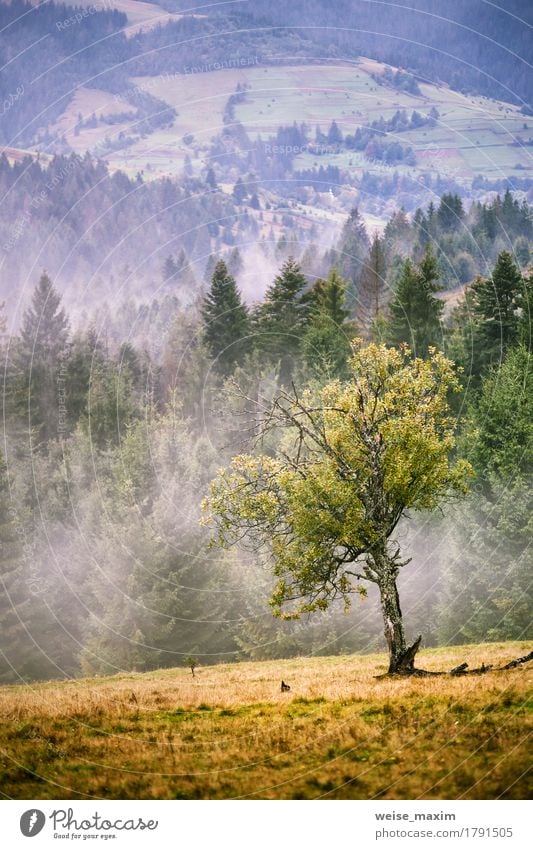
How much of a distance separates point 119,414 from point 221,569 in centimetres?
2626

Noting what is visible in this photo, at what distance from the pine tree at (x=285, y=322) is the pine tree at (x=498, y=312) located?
682 inches

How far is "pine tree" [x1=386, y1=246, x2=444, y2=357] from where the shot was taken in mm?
71500

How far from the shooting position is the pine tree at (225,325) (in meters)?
87.2

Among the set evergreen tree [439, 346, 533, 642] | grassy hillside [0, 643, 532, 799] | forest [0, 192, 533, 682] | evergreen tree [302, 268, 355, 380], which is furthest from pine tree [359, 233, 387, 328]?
grassy hillside [0, 643, 532, 799]

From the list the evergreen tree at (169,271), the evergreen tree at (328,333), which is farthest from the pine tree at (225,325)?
the evergreen tree at (169,271)

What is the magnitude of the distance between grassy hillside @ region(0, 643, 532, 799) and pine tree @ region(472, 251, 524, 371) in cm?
4623

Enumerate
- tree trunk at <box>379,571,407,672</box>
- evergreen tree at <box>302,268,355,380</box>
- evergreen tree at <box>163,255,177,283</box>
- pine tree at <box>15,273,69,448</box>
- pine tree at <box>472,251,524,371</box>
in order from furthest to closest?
evergreen tree at <box>163,255,177,283</box> → pine tree at <box>15,273,69,448</box> → evergreen tree at <box>302,268,355,380</box> → pine tree at <box>472,251,524,371</box> → tree trunk at <box>379,571,407,672</box>

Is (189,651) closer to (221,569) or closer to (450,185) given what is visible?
(221,569)

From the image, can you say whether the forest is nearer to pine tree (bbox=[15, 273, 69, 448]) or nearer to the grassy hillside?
pine tree (bbox=[15, 273, 69, 448])

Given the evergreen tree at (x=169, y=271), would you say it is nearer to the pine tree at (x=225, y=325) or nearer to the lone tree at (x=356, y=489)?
the pine tree at (x=225, y=325)

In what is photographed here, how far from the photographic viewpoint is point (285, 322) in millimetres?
81312

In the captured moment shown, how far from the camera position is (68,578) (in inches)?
3204

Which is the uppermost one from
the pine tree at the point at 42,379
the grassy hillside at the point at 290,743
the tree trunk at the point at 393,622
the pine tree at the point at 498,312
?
the pine tree at the point at 42,379

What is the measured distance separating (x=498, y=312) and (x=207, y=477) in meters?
28.9
